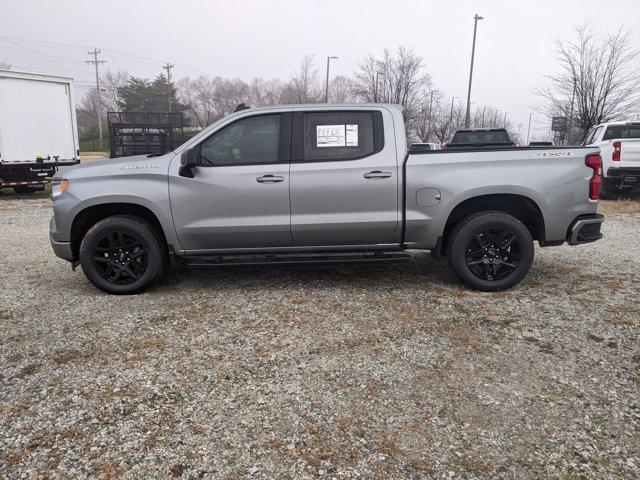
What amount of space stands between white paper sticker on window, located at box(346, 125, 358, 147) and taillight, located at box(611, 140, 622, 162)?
8.81 m

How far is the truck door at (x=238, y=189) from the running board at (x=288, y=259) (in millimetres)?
124

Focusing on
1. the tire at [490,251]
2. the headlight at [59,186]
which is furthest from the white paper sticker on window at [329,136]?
the headlight at [59,186]

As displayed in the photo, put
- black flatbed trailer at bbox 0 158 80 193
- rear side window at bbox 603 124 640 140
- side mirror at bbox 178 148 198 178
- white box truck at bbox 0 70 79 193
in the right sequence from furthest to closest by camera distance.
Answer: black flatbed trailer at bbox 0 158 80 193, white box truck at bbox 0 70 79 193, rear side window at bbox 603 124 640 140, side mirror at bbox 178 148 198 178

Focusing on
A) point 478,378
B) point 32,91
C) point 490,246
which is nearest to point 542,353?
point 478,378

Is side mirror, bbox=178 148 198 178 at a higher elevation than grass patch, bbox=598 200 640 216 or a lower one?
higher

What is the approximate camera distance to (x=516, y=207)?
195 inches

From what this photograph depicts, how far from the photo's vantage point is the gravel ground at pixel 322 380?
7.71ft

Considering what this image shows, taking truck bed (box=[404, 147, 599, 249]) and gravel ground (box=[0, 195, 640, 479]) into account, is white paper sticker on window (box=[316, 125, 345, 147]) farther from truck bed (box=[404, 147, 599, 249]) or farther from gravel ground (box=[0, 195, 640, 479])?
gravel ground (box=[0, 195, 640, 479])

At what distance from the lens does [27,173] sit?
13062 millimetres

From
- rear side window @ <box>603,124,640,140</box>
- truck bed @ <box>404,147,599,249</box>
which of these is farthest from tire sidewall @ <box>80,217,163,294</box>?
rear side window @ <box>603,124,640,140</box>

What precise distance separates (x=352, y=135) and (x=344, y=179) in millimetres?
473

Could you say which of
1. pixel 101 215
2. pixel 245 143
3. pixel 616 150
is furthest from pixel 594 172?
pixel 616 150

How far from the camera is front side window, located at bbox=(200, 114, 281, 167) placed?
466 centimetres

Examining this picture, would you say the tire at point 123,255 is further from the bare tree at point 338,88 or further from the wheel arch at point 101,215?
the bare tree at point 338,88
